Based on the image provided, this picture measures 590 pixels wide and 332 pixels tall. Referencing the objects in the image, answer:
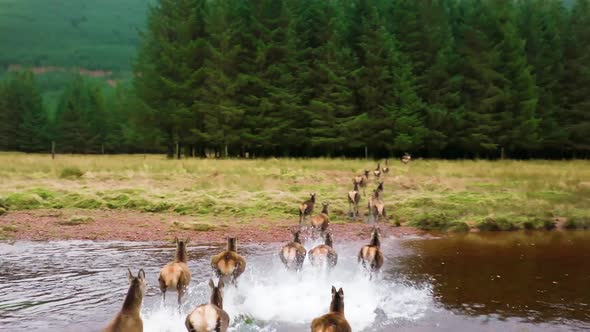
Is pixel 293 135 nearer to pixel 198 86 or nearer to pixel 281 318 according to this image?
pixel 198 86

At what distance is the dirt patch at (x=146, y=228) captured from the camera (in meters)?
15.5

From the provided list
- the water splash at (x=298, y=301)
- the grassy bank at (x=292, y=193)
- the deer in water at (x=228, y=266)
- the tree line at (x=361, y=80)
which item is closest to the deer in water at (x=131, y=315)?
the water splash at (x=298, y=301)

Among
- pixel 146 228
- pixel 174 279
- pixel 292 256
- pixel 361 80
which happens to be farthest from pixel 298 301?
pixel 361 80

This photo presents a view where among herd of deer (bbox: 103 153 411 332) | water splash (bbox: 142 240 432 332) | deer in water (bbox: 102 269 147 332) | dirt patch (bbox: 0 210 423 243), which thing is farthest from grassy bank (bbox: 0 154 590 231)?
deer in water (bbox: 102 269 147 332)

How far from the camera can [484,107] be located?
4762cm

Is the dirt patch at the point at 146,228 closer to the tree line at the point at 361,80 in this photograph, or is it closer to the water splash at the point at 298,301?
the water splash at the point at 298,301

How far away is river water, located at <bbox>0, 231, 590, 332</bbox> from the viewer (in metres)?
8.52

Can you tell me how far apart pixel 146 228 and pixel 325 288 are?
26.4ft

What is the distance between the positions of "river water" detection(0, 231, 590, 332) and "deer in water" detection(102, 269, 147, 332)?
130 cm

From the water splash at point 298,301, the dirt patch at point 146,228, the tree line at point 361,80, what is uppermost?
the tree line at point 361,80

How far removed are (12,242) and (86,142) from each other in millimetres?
76583

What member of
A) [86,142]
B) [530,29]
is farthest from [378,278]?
[86,142]

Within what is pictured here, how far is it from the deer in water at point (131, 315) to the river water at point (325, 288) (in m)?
1.30

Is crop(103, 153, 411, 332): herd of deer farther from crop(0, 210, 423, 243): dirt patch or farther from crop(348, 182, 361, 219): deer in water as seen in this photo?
crop(348, 182, 361, 219): deer in water
